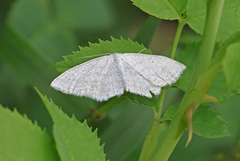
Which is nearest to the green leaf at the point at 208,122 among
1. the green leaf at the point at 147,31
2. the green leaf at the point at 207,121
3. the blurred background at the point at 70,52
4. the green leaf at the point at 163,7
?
the green leaf at the point at 207,121

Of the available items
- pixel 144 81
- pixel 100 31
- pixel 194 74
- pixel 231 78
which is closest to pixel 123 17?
pixel 100 31

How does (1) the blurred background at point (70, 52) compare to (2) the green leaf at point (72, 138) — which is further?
(1) the blurred background at point (70, 52)

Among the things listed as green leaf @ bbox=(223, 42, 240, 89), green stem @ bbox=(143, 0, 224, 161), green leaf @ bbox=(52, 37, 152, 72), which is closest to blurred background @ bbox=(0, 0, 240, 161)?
green leaf @ bbox=(52, 37, 152, 72)

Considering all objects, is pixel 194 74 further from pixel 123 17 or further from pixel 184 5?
pixel 123 17

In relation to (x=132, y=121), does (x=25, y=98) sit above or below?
above

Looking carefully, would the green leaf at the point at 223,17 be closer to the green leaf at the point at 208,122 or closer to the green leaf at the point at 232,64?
the green leaf at the point at 208,122
